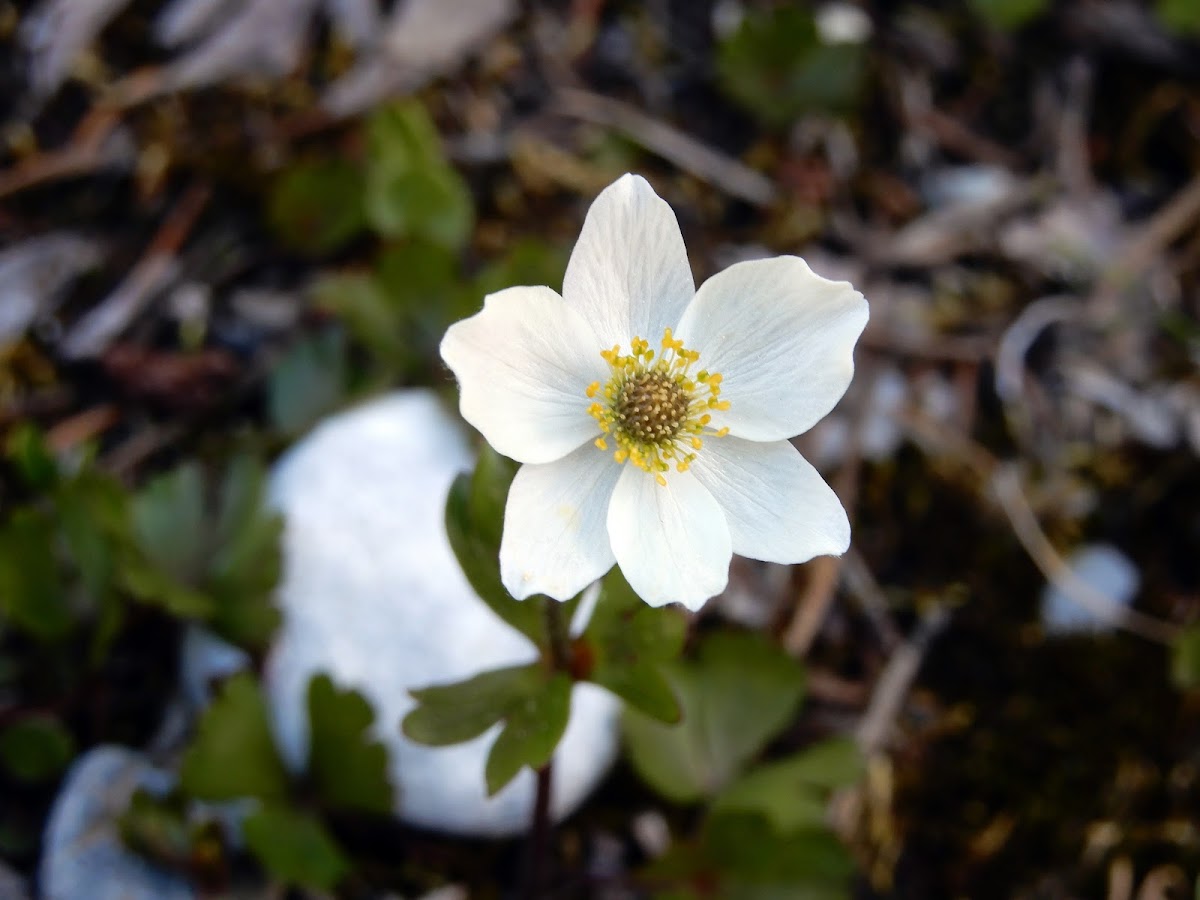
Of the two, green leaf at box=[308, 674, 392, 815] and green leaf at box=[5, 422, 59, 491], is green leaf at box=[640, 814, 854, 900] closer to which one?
green leaf at box=[308, 674, 392, 815]

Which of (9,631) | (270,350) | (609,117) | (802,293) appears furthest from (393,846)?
(609,117)

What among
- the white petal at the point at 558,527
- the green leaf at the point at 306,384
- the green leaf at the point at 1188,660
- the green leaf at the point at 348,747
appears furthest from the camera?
the green leaf at the point at 306,384

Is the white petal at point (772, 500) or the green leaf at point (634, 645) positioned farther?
the green leaf at point (634, 645)

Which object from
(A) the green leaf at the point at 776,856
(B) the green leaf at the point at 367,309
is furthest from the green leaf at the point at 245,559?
(A) the green leaf at the point at 776,856

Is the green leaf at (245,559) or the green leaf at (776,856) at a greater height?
the green leaf at (245,559)

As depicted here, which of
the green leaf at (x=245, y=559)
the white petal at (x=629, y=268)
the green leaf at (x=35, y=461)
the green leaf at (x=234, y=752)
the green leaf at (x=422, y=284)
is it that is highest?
the white petal at (x=629, y=268)

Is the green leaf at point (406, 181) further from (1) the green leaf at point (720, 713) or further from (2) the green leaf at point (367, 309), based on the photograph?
(1) the green leaf at point (720, 713)

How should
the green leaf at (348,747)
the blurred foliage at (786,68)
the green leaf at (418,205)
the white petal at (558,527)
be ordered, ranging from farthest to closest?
1. the blurred foliage at (786,68)
2. the green leaf at (418,205)
3. the green leaf at (348,747)
4. the white petal at (558,527)

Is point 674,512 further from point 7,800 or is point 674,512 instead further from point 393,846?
point 7,800
